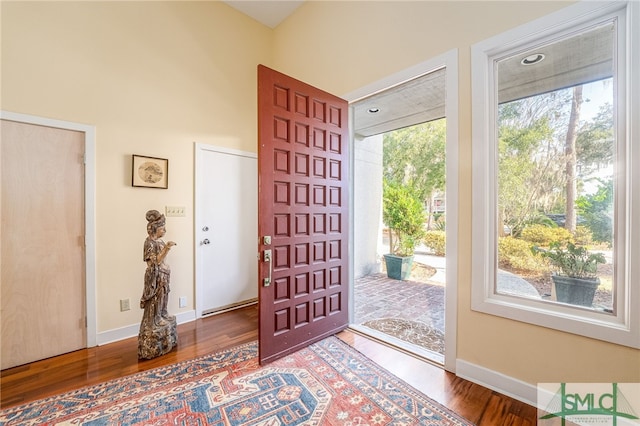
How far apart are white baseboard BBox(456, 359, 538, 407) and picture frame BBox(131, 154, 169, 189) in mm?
3207

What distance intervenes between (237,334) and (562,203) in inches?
114

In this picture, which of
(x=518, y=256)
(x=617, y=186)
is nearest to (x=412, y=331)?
(x=518, y=256)

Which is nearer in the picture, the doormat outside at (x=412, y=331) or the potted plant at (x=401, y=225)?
the doormat outside at (x=412, y=331)

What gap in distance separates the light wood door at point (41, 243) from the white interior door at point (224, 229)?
105cm

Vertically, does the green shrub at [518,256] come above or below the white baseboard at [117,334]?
above

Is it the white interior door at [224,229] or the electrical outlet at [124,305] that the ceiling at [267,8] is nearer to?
the white interior door at [224,229]

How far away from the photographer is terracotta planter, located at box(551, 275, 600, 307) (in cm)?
155

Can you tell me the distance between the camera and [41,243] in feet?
7.18

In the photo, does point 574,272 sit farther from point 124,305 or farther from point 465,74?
point 124,305

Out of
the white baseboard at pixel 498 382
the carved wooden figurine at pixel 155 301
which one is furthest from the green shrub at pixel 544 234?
the carved wooden figurine at pixel 155 301

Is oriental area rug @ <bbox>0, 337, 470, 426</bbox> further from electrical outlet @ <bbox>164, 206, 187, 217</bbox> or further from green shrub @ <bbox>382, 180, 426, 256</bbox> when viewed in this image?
green shrub @ <bbox>382, 180, 426, 256</bbox>

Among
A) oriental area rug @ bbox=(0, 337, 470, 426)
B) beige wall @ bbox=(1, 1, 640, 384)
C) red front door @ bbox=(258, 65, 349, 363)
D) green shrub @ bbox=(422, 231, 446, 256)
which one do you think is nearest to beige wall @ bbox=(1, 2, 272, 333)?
beige wall @ bbox=(1, 1, 640, 384)

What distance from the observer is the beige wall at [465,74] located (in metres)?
1.51

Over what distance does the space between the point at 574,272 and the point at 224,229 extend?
3277mm
